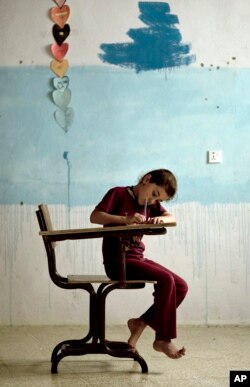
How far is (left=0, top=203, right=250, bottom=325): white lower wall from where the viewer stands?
172 inches

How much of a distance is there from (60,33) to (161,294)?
199cm

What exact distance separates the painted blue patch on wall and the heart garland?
A: 0.24 m

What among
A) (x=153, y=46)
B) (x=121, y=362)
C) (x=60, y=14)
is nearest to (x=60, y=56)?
(x=60, y=14)

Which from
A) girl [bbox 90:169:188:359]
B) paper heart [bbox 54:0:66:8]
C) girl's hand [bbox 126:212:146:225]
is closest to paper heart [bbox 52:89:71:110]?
paper heart [bbox 54:0:66:8]

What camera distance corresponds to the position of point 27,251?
438 centimetres

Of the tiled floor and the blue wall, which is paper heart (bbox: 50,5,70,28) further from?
the tiled floor

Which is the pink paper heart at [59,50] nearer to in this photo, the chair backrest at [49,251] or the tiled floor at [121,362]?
the chair backrest at [49,251]

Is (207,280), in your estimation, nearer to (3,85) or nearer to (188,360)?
(188,360)

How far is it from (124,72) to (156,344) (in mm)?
1931

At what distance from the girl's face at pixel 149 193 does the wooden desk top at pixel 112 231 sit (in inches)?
9.3

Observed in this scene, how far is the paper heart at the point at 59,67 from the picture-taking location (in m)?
4.39

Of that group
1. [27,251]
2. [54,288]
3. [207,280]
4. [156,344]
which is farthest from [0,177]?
[156,344]

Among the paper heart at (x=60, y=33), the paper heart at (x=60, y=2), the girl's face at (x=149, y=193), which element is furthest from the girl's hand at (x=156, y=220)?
the paper heart at (x=60, y=2)

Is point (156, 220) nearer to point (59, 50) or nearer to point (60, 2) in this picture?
point (59, 50)
